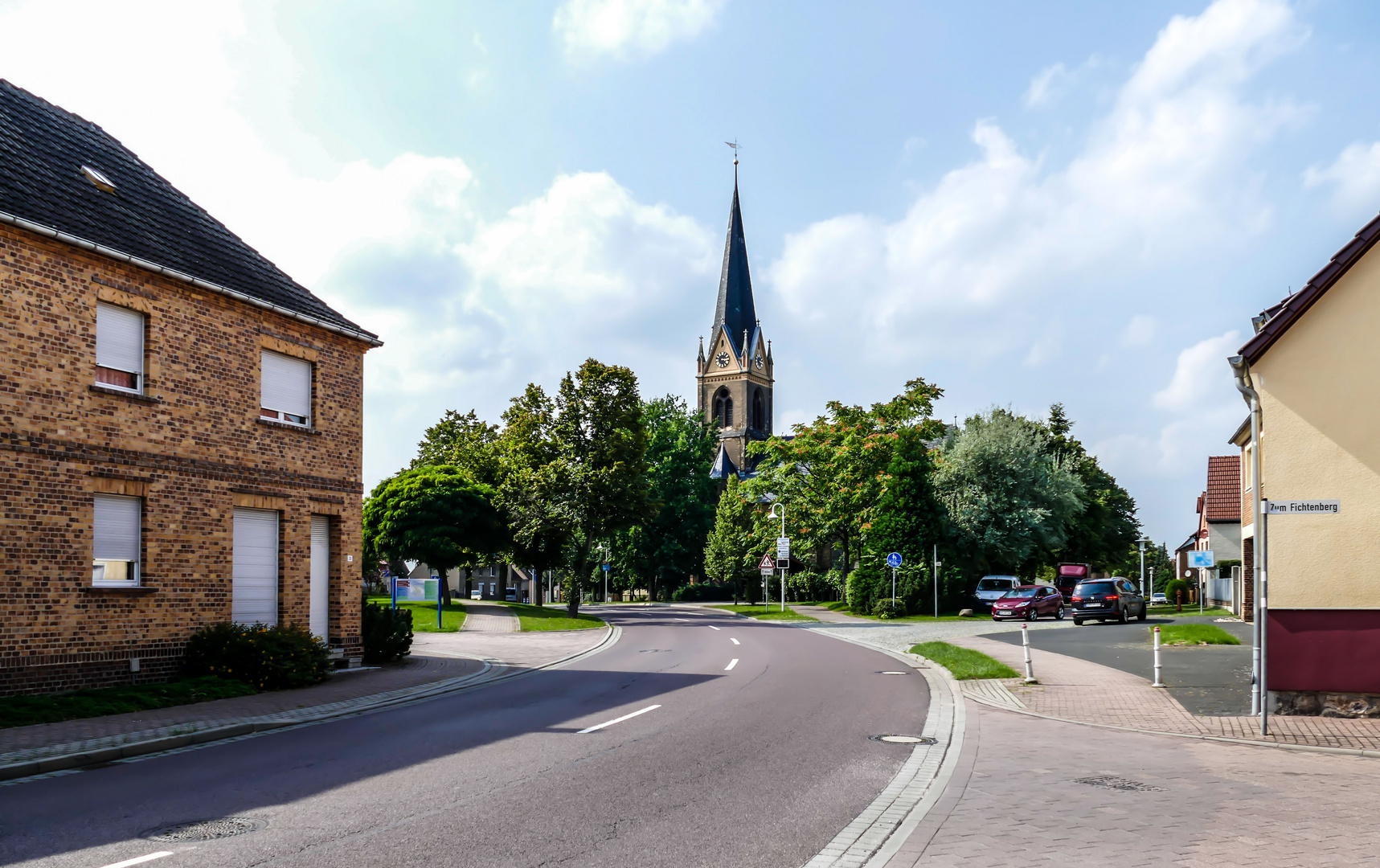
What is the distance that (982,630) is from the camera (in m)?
33.0

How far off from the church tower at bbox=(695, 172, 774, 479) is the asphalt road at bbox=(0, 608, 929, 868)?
8885 cm

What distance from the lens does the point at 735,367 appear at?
108125mm

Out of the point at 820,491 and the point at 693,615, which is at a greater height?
the point at 820,491

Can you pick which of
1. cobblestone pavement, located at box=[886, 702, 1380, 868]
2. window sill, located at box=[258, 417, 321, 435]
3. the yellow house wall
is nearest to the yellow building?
the yellow house wall

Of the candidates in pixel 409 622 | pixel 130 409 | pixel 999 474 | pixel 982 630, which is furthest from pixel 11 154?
pixel 999 474

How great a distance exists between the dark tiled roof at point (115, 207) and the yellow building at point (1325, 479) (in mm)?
16003

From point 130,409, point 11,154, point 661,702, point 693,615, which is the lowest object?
point 693,615

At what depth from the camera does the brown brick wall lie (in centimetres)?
1405

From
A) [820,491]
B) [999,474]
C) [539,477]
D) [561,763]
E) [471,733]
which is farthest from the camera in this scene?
[820,491]

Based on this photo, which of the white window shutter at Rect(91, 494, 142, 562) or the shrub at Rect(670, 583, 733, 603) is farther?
the shrub at Rect(670, 583, 733, 603)

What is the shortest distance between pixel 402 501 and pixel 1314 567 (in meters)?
44.0

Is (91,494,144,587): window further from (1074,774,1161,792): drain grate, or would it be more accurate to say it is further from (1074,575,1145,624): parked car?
(1074,575,1145,624): parked car

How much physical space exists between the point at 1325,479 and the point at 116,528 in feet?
55.1

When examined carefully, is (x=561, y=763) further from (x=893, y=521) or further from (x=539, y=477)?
(x=893, y=521)
